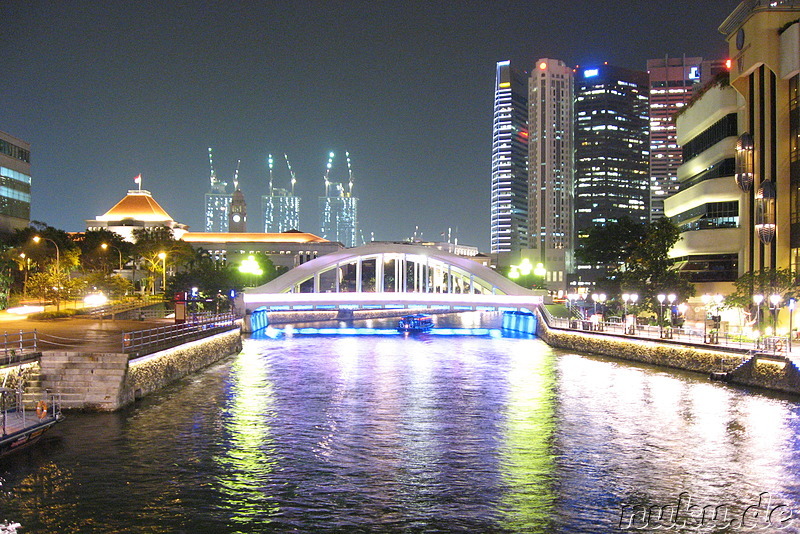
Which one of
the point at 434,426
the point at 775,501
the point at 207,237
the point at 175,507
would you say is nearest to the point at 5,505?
the point at 175,507

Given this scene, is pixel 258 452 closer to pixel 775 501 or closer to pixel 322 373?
pixel 775 501

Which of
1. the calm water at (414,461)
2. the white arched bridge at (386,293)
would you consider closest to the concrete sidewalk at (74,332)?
the calm water at (414,461)

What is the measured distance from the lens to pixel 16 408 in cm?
2848

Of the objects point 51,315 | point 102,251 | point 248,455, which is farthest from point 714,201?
point 102,251

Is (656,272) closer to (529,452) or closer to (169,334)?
(169,334)

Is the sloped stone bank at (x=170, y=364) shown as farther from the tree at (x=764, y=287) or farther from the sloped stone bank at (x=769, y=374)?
the tree at (x=764, y=287)

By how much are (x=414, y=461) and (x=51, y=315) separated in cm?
4541

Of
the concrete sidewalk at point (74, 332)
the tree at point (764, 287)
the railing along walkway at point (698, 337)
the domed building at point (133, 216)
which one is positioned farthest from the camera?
the domed building at point (133, 216)

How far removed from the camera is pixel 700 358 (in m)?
47.8

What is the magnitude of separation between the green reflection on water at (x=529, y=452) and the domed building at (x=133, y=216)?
133 meters

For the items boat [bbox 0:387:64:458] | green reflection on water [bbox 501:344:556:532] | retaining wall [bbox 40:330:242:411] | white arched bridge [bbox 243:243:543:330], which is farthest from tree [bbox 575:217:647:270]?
boat [bbox 0:387:64:458]

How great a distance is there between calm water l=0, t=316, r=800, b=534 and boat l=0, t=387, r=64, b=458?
70 centimetres

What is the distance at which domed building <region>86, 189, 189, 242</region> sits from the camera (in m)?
165

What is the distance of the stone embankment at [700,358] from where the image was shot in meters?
40.0
